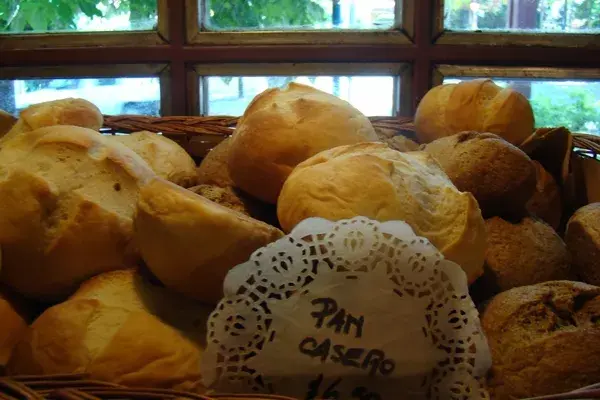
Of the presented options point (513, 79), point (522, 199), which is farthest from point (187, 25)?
point (522, 199)

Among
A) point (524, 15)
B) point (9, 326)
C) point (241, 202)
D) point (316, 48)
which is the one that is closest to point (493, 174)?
point (241, 202)

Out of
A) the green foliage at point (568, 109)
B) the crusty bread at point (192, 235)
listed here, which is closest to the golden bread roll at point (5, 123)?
the crusty bread at point (192, 235)

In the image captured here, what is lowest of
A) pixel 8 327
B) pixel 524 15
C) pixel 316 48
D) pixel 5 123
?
pixel 8 327

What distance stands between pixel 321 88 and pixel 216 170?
1.13m

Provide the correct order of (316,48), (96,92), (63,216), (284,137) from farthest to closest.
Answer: (96,92)
(316,48)
(284,137)
(63,216)

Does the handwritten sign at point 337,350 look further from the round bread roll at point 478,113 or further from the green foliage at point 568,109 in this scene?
the green foliage at point 568,109

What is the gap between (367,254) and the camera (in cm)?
73

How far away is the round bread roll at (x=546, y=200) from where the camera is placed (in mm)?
1314

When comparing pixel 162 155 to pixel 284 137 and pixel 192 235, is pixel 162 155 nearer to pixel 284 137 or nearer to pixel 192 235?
pixel 284 137

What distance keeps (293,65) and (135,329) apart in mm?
1627

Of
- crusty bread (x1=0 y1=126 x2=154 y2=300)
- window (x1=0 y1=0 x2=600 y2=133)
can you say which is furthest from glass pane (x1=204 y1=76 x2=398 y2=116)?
crusty bread (x1=0 y1=126 x2=154 y2=300)

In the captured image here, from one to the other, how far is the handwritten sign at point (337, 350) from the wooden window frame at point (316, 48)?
66.7 inches

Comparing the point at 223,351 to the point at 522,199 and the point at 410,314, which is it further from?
the point at 522,199

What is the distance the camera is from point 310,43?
227cm
